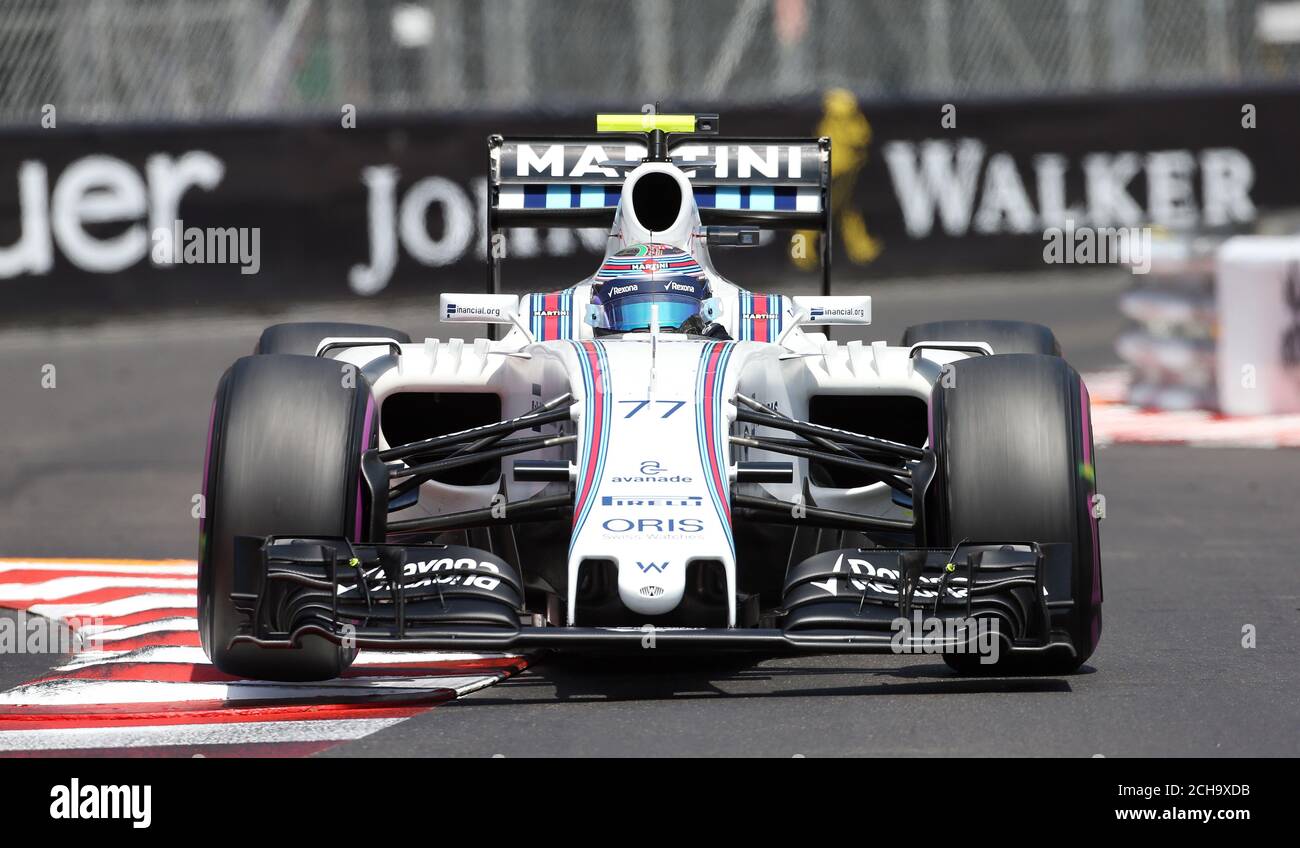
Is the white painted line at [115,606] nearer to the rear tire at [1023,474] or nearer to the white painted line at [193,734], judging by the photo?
the white painted line at [193,734]

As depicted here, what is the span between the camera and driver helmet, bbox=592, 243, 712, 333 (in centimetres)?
695

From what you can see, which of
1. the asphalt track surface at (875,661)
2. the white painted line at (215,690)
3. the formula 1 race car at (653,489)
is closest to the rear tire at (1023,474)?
the formula 1 race car at (653,489)

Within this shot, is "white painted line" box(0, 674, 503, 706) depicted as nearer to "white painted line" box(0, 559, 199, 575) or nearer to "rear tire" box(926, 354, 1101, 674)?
"rear tire" box(926, 354, 1101, 674)

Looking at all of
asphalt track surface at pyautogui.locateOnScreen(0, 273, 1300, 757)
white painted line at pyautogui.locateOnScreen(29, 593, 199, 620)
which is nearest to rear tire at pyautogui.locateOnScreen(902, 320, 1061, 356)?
asphalt track surface at pyautogui.locateOnScreen(0, 273, 1300, 757)

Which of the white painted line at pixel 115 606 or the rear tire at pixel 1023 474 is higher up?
the rear tire at pixel 1023 474

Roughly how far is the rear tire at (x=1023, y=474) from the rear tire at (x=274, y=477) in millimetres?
1692

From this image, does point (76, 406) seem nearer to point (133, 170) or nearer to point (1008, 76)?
point (133, 170)

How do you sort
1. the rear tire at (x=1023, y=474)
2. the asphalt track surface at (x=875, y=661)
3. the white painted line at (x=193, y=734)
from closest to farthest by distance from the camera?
the asphalt track surface at (x=875, y=661) < the white painted line at (x=193, y=734) < the rear tire at (x=1023, y=474)

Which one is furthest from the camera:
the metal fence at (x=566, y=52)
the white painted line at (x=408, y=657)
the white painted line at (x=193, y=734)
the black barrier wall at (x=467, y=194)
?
A: the metal fence at (x=566, y=52)

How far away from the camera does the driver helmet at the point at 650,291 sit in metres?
6.95

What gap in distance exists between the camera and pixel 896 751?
16.2ft

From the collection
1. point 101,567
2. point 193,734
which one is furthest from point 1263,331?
point 193,734
